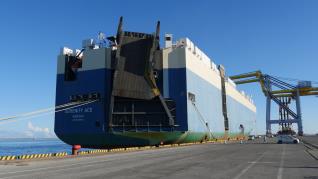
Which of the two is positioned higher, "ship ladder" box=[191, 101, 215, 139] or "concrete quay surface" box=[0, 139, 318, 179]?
"ship ladder" box=[191, 101, 215, 139]

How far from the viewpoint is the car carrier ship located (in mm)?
39812

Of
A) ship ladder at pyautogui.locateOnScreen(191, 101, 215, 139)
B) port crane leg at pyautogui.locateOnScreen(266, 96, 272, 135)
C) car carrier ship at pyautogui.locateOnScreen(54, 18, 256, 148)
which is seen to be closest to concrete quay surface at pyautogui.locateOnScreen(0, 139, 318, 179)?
car carrier ship at pyautogui.locateOnScreen(54, 18, 256, 148)

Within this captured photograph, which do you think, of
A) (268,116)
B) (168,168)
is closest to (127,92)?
(168,168)

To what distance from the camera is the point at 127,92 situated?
131 ft

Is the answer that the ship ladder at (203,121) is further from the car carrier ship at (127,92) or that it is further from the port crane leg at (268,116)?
the port crane leg at (268,116)

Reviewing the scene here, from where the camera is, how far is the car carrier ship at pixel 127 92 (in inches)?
1567

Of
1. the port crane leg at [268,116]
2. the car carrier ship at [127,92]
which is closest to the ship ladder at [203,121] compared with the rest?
the car carrier ship at [127,92]

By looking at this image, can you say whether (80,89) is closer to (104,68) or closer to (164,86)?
(104,68)

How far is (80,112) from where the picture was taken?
4075cm

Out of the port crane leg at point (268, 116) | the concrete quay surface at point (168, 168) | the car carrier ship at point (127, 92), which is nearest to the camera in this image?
the concrete quay surface at point (168, 168)

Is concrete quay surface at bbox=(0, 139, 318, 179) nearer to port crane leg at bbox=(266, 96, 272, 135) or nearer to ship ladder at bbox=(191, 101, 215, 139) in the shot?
ship ladder at bbox=(191, 101, 215, 139)

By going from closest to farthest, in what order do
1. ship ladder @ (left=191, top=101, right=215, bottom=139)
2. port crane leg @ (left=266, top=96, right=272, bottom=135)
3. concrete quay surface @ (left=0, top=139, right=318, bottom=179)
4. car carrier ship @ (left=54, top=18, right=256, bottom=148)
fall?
1. concrete quay surface @ (left=0, top=139, right=318, bottom=179)
2. car carrier ship @ (left=54, top=18, right=256, bottom=148)
3. ship ladder @ (left=191, top=101, right=215, bottom=139)
4. port crane leg @ (left=266, top=96, right=272, bottom=135)

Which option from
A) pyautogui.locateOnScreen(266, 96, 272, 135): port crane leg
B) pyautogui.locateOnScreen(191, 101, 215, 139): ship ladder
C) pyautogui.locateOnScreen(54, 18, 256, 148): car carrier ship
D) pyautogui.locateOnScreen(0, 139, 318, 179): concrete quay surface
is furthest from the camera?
pyautogui.locateOnScreen(266, 96, 272, 135): port crane leg

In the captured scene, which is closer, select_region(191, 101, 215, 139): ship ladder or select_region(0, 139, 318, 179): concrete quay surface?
select_region(0, 139, 318, 179): concrete quay surface
